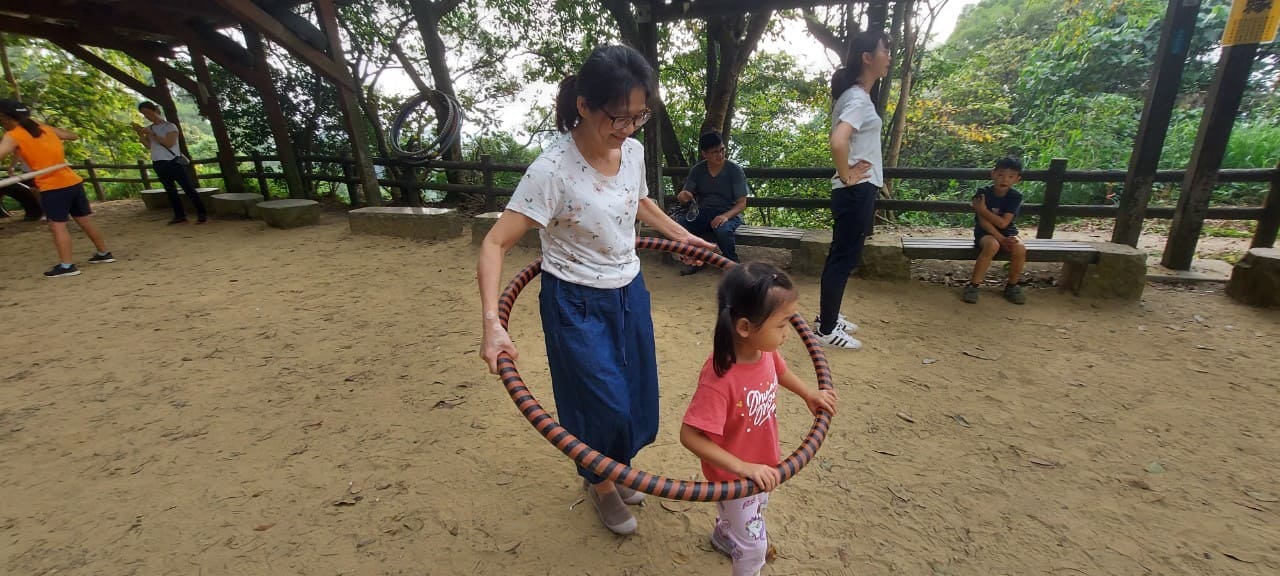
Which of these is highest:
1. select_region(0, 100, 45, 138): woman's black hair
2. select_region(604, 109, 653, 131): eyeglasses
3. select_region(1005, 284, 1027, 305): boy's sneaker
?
select_region(0, 100, 45, 138): woman's black hair

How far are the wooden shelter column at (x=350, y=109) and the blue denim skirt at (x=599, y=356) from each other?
24.9 ft

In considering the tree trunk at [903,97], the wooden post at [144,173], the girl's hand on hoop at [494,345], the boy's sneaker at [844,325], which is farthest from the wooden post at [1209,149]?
the wooden post at [144,173]

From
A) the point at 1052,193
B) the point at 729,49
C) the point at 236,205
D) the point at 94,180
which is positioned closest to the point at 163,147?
the point at 236,205

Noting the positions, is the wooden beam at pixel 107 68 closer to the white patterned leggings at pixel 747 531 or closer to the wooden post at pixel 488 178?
the wooden post at pixel 488 178

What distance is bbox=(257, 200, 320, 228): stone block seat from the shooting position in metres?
8.01

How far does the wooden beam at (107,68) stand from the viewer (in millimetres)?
8654

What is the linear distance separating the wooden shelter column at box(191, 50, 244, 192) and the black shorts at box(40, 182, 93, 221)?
13.5 feet

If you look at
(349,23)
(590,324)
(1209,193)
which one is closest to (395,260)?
(590,324)

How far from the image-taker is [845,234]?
3426 mm

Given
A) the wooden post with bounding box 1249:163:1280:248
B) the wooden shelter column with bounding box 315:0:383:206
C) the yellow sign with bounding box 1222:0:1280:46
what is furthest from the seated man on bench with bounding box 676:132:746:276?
the wooden shelter column with bounding box 315:0:383:206

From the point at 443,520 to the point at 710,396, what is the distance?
1.46 meters

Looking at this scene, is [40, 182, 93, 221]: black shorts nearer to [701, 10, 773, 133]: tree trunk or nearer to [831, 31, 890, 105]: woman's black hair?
[701, 10, 773, 133]: tree trunk

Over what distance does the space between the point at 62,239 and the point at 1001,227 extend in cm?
922

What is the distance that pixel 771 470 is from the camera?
142cm
